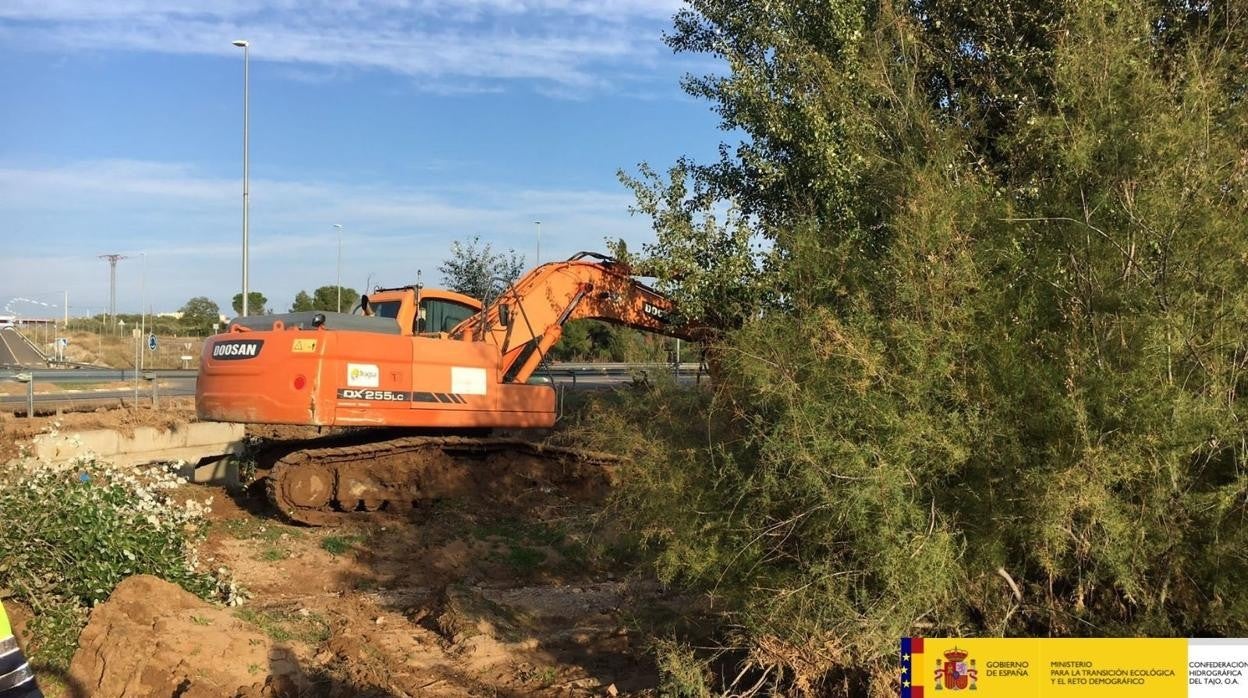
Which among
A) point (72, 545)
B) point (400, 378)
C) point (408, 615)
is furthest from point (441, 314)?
point (72, 545)

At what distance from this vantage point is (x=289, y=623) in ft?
24.1

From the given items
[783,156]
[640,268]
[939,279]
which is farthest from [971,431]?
[640,268]

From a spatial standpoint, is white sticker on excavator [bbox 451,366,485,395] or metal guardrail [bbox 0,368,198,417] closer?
white sticker on excavator [bbox 451,366,485,395]

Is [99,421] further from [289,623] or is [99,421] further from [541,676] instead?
[541,676]

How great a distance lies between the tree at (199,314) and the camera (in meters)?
65.8

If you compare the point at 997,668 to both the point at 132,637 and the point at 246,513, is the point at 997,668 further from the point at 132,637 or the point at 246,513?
the point at 246,513

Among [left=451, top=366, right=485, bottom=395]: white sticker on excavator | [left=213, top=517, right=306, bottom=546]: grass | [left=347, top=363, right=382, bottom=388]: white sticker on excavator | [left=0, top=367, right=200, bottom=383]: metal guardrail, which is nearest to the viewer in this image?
[left=213, top=517, right=306, bottom=546]: grass

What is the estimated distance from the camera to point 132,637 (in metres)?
6.08

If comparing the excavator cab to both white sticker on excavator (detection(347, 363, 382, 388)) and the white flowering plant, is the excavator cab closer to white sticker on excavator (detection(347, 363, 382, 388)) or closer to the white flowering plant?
white sticker on excavator (detection(347, 363, 382, 388))

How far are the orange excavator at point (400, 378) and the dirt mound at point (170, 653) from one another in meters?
4.36

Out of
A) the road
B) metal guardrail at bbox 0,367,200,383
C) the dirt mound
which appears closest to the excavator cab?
the dirt mound

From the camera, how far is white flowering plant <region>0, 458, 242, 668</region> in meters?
6.63

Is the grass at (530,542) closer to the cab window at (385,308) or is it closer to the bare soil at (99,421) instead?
the cab window at (385,308)

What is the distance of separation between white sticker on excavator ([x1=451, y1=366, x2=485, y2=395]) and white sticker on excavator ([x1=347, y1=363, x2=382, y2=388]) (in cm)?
98
